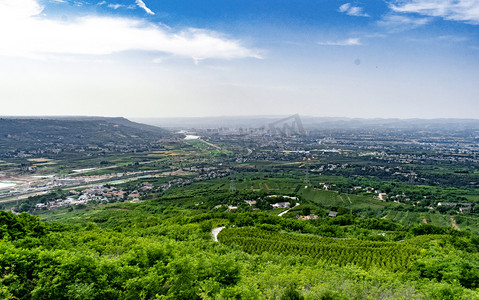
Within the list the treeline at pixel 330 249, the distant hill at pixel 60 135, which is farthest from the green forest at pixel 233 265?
the distant hill at pixel 60 135

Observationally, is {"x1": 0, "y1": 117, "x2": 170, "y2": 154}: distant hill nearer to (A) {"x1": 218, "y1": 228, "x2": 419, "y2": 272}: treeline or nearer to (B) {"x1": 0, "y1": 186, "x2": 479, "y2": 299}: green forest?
(B) {"x1": 0, "y1": 186, "x2": 479, "y2": 299}: green forest

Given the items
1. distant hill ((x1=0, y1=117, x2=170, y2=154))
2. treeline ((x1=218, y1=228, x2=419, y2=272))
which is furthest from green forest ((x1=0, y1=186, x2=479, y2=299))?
distant hill ((x1=0, y1=117, x2=170, y2=154))

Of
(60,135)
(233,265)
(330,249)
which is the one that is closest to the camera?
(233,265)

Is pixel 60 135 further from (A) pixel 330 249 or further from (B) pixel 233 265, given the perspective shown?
(B) pixel 233 265

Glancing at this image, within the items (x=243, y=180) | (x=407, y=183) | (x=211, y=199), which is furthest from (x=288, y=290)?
(x=407, y=183)

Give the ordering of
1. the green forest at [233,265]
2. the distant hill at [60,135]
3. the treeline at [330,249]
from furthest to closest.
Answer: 1. the distant hill at [60,135]
2. the treeline at [330,249]
3. the green forest at [233,265]

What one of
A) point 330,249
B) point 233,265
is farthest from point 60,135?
point 233,265

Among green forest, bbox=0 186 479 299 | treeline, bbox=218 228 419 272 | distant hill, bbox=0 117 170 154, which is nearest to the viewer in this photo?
green forest, bbox=0 186 479 299

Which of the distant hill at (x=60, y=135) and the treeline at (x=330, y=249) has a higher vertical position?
the distant hill at (x=60, y=135)

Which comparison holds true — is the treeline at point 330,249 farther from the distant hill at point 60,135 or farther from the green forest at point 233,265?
the distant hill at point 60,135
